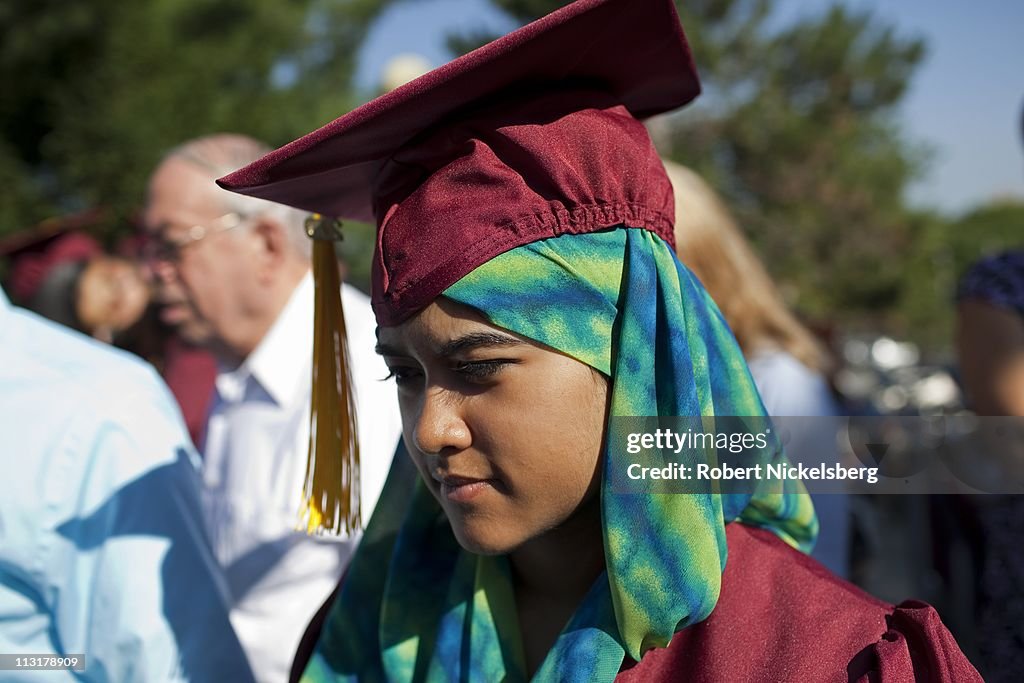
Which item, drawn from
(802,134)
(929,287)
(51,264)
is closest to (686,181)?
(51,264)

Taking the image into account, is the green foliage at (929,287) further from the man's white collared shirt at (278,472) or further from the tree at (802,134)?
the man's white collared shirt at (278,472)

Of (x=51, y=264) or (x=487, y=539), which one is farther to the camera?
(x=51, y=264)

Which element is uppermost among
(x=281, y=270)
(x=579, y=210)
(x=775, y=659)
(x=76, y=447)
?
(x=281, y=270)

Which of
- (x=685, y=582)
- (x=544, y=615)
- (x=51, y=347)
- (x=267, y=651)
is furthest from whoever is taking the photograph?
(x=267, y=651)

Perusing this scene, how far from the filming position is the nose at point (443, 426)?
1.38 m

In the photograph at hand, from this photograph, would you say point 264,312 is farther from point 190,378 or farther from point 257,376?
point 190,378

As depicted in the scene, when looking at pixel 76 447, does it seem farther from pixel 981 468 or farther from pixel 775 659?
pixel 981 468

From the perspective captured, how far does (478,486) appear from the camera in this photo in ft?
4.56

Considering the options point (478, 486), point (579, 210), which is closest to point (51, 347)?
point (478, 486)

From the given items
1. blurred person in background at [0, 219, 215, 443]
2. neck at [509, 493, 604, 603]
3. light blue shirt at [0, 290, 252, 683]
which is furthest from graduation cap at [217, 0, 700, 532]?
blurred person in background at [0, 219, 215, 443]

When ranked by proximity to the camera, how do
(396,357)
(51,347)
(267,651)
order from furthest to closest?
1. (267,651)
2. (51,347)
3. (396,357)

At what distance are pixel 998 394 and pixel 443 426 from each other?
1541mm

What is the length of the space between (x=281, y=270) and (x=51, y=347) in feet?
3.53

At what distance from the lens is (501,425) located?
4.45 feet
